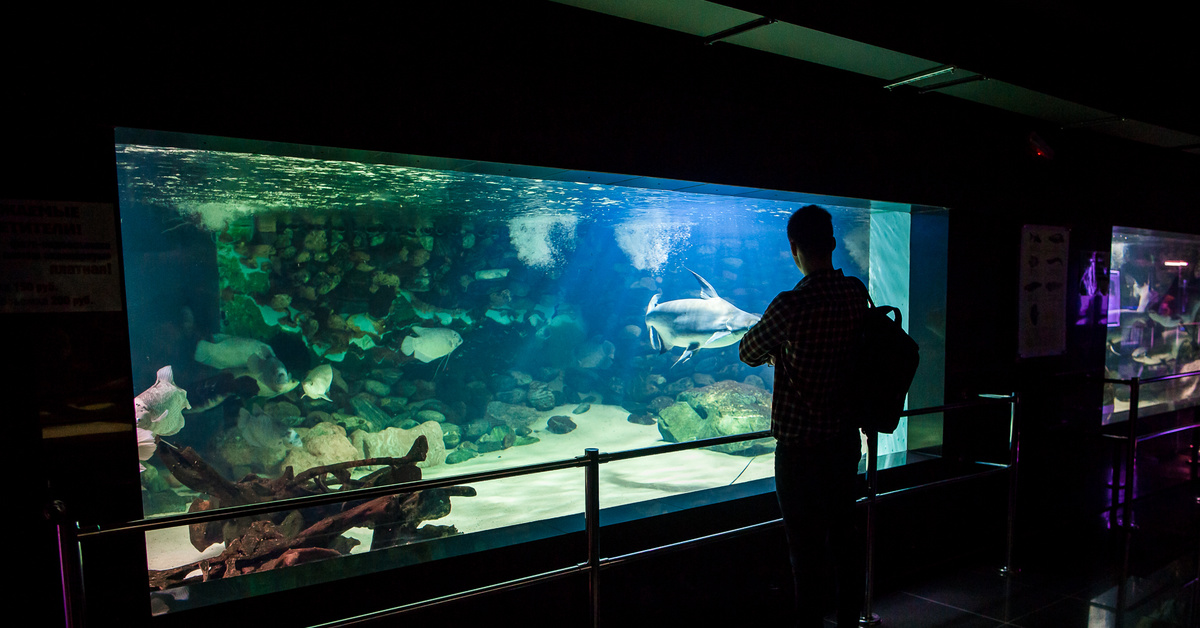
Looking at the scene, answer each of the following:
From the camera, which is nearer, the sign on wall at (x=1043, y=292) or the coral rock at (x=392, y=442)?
the sign on wall at (x=1043, y=292)

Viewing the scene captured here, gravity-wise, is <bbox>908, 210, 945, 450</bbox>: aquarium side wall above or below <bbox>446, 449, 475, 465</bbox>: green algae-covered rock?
above

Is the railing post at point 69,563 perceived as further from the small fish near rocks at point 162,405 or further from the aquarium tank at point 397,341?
the small fish near rocks at point 162,405

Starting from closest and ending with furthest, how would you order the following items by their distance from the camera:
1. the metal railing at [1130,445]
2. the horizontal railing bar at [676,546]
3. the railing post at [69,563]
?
the railing post at [69,563] → the horizontal railing bar at [676,546] → the metal railing at [1130,445]

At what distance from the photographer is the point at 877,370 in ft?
8.66

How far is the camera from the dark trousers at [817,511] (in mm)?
2551

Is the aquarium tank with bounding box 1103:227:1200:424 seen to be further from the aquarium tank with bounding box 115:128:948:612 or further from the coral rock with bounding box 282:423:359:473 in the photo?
the coral rock with bounding box 282:423:359:473

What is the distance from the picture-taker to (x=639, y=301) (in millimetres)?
14375

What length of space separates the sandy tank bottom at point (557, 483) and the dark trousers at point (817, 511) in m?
1.26

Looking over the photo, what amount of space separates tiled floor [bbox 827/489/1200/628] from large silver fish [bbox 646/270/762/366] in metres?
3.73

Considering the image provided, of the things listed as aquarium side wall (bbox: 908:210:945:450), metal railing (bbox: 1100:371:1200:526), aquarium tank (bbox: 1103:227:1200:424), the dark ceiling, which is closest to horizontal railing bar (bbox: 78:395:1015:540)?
the dark ceiling

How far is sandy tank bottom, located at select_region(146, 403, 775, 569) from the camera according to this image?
4012mm

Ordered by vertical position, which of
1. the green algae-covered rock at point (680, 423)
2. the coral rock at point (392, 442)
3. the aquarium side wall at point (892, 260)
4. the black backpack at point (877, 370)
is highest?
the aquarium side wall at point (892, 260)

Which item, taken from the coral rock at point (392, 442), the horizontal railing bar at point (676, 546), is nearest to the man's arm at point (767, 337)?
the horizontal railing bar at point (676, 546)

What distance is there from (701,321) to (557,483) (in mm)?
3418
